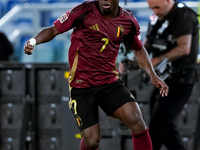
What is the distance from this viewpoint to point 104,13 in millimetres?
3490

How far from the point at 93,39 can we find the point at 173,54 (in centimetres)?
139

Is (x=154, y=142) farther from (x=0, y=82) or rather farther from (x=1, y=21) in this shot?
(x=1, y=21)

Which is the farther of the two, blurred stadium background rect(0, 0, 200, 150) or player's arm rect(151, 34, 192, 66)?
blurred stadium background rect(0, 0, 200, 150)

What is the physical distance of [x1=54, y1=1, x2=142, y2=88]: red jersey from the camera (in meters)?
3.45

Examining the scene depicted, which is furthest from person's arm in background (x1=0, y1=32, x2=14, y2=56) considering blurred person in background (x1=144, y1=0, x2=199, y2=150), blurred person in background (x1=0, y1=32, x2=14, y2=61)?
blurred person in background (x1=144, y1=0, x2=199, y2=150)

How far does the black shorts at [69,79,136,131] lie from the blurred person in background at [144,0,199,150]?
113cm

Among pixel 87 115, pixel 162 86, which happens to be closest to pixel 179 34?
pixel 162 86

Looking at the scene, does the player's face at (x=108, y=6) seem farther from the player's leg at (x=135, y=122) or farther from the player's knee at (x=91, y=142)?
the player's knee at (x=91, y=142)

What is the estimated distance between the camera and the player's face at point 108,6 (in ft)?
11.1

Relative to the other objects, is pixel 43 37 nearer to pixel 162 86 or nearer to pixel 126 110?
pixel 126 110

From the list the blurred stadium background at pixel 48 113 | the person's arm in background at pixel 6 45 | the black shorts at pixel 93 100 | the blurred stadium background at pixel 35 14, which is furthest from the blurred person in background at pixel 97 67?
the blurred stadium background at pixel 35 14

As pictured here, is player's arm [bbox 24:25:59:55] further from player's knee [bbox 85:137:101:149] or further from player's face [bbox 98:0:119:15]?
player's knee [bbox 85:137:101:149]

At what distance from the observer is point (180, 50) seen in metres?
4.50

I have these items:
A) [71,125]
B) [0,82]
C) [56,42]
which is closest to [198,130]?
[71,125]
